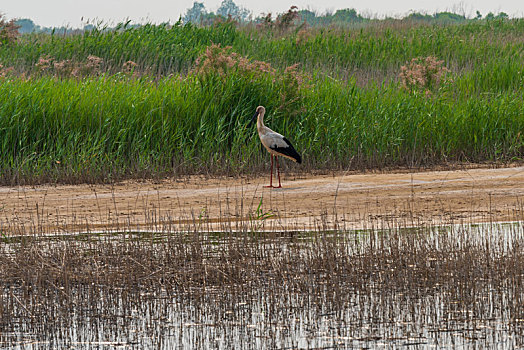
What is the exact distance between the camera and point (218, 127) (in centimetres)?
1370

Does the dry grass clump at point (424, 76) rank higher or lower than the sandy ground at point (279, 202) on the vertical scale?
higher

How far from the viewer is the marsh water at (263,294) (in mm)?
5637

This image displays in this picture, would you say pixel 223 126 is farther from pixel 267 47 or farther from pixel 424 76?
pixel 267 47

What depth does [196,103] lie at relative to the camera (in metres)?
14.1

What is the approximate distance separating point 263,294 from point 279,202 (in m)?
4.41

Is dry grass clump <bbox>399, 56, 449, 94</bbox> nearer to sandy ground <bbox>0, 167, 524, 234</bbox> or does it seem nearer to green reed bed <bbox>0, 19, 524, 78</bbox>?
green reed bed <bbox>0, 19, 524, 78</bbox>

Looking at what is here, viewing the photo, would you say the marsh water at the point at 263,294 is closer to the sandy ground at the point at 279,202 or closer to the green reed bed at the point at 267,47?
the sandy ground at the point at 279,202

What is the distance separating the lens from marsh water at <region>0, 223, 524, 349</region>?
5.64 m

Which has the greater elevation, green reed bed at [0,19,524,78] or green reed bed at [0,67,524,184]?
green reed bed at [0,19,524,78]

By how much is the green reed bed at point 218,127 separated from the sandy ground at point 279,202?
566 mm

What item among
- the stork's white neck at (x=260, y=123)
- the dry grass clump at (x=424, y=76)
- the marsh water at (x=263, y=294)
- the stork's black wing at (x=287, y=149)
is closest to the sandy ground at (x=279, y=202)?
the stork's black wing at (x=287, y=149)

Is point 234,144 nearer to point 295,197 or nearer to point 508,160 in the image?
point 295,197

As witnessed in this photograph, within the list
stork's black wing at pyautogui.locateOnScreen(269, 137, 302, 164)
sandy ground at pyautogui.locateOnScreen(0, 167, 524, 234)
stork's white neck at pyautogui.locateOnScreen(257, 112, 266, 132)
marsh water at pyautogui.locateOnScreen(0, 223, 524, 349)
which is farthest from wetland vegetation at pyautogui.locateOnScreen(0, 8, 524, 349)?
stork's black wing at pyautogui.locateOnScreen(269, 137, 302, 164)

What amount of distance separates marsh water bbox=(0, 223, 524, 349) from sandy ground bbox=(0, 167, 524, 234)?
133 cm
